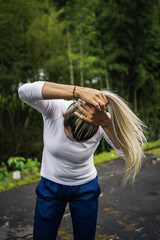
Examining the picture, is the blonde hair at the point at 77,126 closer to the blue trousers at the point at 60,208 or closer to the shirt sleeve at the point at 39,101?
the shirt sleeve at the point at 39,101

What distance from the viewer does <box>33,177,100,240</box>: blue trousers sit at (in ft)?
5.50

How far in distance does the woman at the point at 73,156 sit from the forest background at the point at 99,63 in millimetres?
3347

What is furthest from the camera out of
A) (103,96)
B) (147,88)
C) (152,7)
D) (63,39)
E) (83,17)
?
(63,39)

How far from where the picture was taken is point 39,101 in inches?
63.3

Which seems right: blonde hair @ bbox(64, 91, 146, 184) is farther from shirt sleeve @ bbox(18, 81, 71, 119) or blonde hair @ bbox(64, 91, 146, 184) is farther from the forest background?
the forest background

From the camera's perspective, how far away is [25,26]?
36.0 ft

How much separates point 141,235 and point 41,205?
151cm

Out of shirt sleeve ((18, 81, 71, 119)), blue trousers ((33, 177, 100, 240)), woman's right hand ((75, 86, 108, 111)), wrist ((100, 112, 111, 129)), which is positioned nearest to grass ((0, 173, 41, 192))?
blue trousers ((33, 177, 100, 240))

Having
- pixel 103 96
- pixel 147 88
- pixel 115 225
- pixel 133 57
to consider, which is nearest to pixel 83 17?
pixel 133 57

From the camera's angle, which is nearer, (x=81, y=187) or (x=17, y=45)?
(x=81, y=187)

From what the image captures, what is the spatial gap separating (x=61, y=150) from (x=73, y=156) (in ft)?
0.26

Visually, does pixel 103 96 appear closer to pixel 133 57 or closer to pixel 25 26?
pixel 133 57

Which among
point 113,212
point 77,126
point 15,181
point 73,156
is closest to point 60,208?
point 73,156

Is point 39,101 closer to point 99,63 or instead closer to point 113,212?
point 113,212
